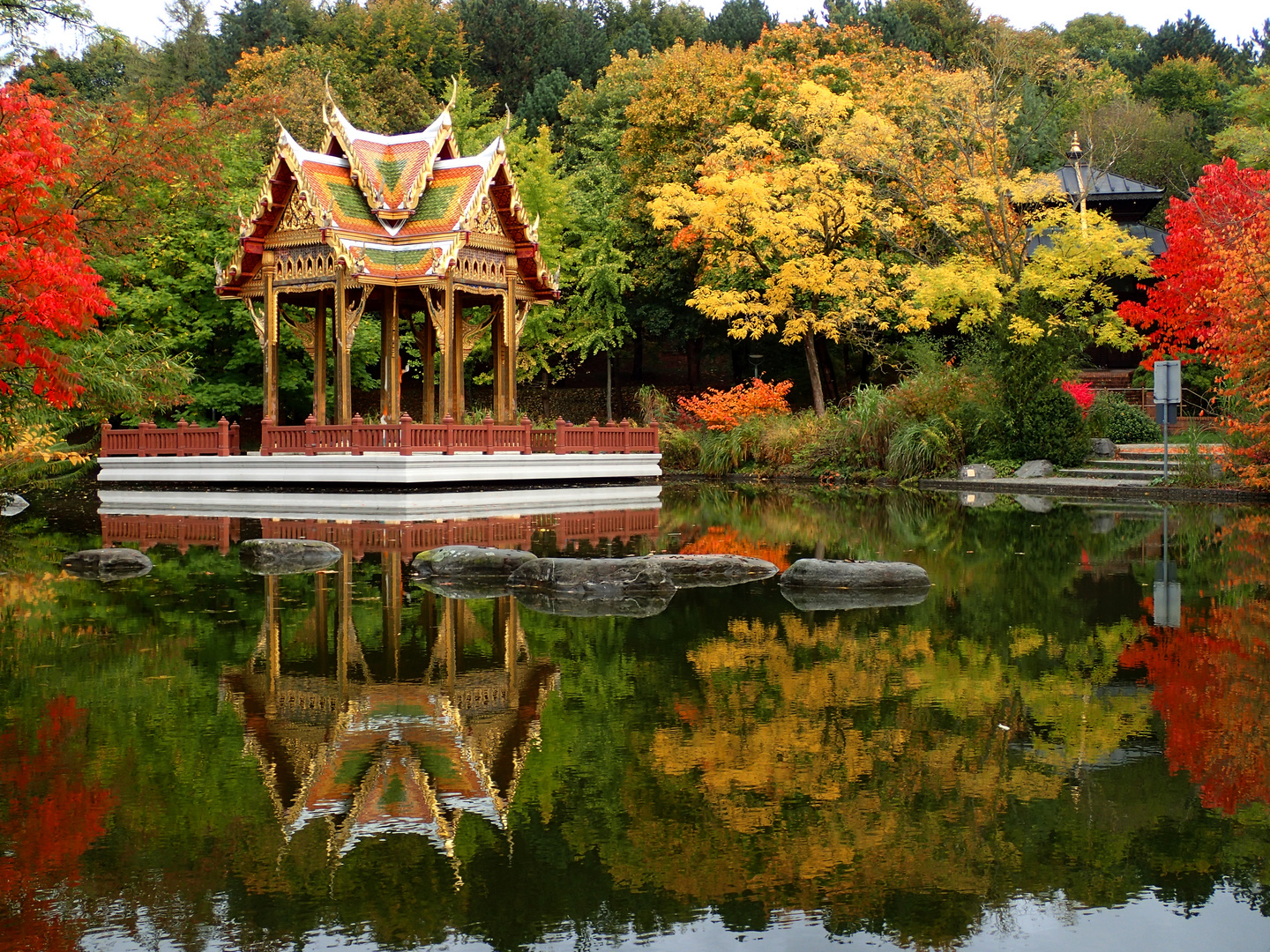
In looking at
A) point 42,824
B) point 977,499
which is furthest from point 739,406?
point 42,824

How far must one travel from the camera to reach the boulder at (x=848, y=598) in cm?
1065

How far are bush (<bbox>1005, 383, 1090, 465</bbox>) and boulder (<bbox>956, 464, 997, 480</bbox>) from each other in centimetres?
115

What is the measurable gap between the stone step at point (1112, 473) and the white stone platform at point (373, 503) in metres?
10.2

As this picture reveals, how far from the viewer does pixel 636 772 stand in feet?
18.2

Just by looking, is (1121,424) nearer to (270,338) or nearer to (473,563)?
(270,338)

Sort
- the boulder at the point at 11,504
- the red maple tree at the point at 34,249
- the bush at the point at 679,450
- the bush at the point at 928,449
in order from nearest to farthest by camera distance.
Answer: the red maple tree at the point at 34,249 → the boulder at the point at 11,504 → the bush at the point at 928,449 → the bush at the point at 679,450

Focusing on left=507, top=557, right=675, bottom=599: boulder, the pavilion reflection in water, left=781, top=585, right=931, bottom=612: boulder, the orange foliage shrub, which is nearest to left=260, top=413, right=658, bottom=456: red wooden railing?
the orange foliage shrub

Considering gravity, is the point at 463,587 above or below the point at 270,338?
below

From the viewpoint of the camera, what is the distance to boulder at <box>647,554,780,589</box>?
12.4 meters

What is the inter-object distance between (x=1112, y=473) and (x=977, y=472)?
10.6 feet

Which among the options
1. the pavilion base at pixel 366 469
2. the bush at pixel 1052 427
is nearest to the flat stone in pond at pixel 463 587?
the pavilion base at pixel 366 469

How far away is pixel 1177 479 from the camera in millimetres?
26828

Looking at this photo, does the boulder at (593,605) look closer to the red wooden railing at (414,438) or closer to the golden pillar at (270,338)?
the red wooden railing at (414,438)

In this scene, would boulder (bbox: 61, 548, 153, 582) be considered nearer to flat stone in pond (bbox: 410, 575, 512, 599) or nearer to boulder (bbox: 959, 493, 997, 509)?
flat stone in pond (bbox: 410, 575, 512, 599)
